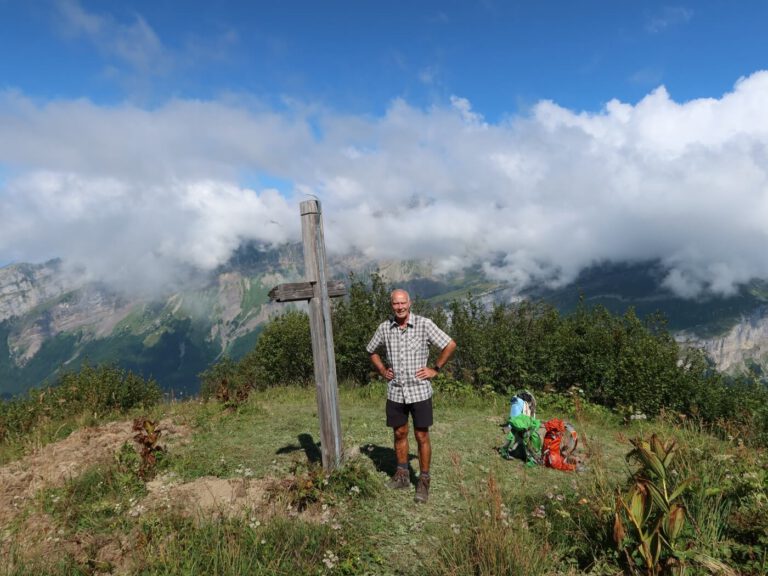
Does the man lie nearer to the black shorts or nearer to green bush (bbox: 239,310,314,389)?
the black shorts

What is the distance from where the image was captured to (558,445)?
7594 mm

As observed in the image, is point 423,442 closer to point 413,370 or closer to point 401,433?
point 401,433

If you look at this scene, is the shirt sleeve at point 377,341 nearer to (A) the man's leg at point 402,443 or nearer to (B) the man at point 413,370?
(B) the man at point 413,370

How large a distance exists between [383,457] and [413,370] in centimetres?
264

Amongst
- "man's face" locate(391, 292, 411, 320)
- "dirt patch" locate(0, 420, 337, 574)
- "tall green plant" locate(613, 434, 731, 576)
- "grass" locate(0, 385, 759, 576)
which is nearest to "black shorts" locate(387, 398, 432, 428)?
"grass" locate(0, 385, 759, 576)

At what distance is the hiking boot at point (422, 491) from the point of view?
6.00 m

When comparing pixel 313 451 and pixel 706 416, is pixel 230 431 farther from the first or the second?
pixel 706 416

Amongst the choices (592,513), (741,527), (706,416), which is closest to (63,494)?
(592,513)

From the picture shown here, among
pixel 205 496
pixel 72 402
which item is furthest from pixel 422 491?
pixel 72 402

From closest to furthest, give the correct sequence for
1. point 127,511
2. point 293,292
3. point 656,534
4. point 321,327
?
point 656,534 < point 127,511 < point 293,292 < point 321,327

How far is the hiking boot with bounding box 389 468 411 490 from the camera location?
642 cm

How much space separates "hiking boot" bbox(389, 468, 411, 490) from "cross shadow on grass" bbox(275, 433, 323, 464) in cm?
165

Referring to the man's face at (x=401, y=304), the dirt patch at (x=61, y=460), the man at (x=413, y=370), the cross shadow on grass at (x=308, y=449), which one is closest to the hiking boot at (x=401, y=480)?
the man at (x=413, y=370)

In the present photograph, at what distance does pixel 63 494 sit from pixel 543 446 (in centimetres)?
766
